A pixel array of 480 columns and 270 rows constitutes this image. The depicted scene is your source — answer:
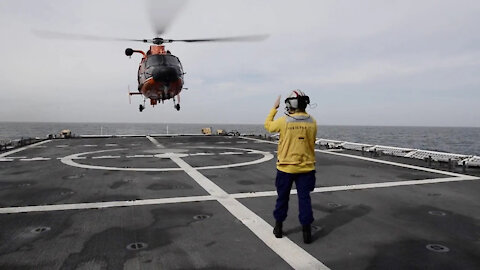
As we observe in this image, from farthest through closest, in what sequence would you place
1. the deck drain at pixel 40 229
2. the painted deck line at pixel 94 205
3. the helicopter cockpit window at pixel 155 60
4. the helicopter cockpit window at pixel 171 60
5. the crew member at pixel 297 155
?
1. the helicopter cockpit window at pixel 171 60
2. the helicopter cockpit window at pixel 155 60
3. the painted deck line at pixel 94 205
4. the deck drain at pixel 40 229
5. the crew member at pixel 297 155

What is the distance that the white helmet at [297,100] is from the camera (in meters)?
5.49

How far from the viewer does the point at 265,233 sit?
572 cm

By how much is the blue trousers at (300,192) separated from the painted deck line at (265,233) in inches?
16.2

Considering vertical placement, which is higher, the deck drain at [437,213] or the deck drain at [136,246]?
the deck drain at [437,213]

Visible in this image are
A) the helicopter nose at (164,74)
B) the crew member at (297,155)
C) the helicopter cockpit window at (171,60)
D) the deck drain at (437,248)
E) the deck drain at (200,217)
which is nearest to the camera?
the deck drain at (437,248)

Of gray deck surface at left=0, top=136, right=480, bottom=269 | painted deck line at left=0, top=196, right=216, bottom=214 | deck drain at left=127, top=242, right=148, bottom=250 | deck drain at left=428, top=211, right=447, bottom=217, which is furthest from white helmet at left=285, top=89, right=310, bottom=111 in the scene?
deck drain at left=428, top=211, right=447, bottom=217

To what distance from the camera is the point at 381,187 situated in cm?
959

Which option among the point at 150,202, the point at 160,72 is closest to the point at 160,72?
the point at 160,72

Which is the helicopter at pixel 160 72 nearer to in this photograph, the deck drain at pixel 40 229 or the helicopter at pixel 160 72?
the helicopter at pixel 160 72

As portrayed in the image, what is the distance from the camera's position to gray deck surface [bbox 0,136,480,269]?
→ 467cm

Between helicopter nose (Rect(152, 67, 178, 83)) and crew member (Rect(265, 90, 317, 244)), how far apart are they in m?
20.0

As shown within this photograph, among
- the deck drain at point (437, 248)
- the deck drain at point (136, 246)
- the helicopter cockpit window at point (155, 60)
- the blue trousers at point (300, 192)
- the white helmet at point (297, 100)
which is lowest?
the deck drain at point (136, 246)

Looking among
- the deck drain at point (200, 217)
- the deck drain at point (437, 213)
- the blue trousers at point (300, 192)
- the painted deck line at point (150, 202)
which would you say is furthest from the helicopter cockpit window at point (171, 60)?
the deck drain at point (437, 213)

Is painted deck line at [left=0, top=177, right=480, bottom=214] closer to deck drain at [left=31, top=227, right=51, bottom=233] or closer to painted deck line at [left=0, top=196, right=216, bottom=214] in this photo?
painted deck line at [left=0, top=196, right=216, bottom=214]
